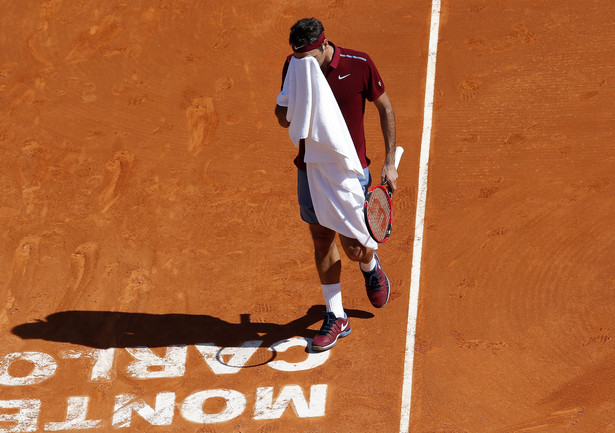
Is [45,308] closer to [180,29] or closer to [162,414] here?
[162,414]

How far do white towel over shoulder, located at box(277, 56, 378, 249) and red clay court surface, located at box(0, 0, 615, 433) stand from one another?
1.30 metres

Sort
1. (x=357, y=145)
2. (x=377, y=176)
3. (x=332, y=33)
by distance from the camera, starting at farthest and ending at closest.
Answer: (x=332, y=33), (x=377, y=176), (x=357, y=145)

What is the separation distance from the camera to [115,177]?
882 centimetres

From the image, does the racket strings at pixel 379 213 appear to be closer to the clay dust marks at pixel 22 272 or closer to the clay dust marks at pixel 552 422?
the clay dust marks at pixel 552 422

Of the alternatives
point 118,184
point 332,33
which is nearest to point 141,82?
Answer: point 118,184

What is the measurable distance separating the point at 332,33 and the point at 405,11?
105cm

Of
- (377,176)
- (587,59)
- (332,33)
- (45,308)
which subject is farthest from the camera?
(332,33)

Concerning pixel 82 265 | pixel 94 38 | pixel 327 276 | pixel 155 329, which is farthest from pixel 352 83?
pixel 94 38

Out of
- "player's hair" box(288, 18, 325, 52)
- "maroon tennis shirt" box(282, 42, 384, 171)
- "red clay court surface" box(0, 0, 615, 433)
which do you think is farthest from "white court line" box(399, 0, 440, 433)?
"player's hair" box(288, 18, 325, 52)

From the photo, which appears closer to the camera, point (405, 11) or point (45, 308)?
point (45, 308)

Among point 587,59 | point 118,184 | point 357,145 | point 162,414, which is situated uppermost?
point 587,59

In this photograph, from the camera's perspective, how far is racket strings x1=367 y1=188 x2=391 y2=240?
21.2 feet

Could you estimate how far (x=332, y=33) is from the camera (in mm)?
10328

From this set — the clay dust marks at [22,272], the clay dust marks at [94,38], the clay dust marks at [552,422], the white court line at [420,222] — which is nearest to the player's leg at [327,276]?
the white court line at [420,222]
